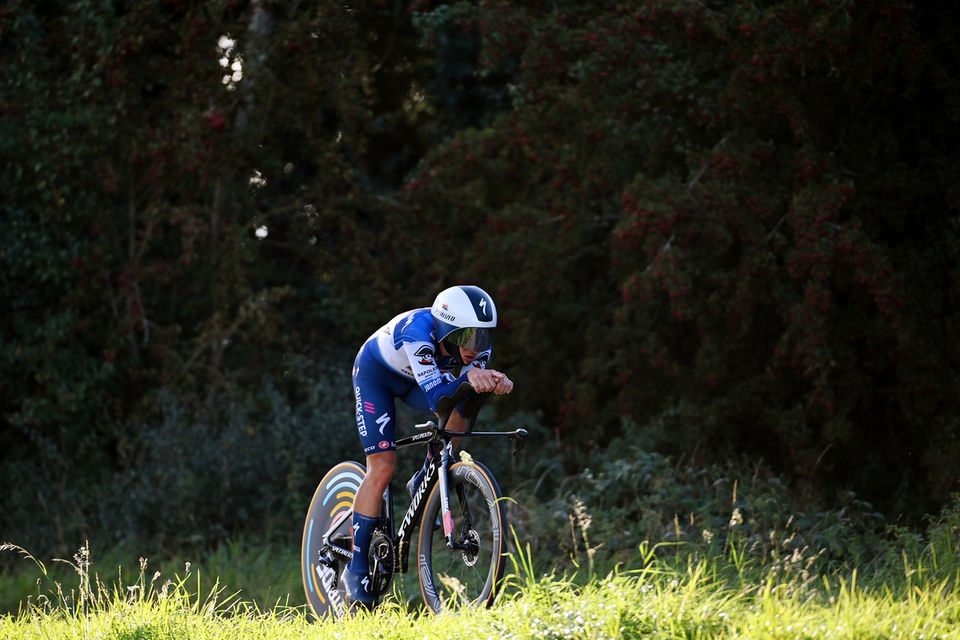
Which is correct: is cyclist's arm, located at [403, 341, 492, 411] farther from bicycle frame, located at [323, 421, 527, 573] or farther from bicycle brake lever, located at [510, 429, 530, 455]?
bicycle brake lever, located at [510, 429, 530, 455]

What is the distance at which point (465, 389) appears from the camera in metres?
5.75

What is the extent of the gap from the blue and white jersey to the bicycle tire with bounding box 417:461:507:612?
43 centimetres

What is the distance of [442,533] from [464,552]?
43 cm

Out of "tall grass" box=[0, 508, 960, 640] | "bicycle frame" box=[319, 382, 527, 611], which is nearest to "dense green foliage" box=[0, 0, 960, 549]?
"bicycle frame" box=[319, 382, 527, 611]

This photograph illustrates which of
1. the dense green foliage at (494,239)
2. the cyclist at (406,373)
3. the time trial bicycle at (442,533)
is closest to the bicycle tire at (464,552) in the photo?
the time trial bicycle at (442,533)

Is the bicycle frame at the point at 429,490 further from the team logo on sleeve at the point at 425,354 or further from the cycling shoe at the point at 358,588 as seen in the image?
the team logo on sleeve at the point at 425,354

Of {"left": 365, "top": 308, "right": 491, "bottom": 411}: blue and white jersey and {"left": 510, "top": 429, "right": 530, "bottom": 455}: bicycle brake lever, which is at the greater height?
{"left": 365, "top": 308, "right": 491, "bottom": 411}: blue and white jersey

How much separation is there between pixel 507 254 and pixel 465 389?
18.2 ft

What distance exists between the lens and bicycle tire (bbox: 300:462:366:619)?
6.96m

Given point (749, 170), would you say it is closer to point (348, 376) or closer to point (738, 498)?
point (738, 498)

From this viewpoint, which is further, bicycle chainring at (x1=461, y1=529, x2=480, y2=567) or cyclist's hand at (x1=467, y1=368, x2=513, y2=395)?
bicycle chainring at (x1=461, y1=529, x2=480, y2=567)

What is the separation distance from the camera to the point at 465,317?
5941 mm

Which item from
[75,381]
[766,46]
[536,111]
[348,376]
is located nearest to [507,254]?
[536,111]

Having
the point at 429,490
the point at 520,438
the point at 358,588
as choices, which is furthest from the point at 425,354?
the point at 358,588
